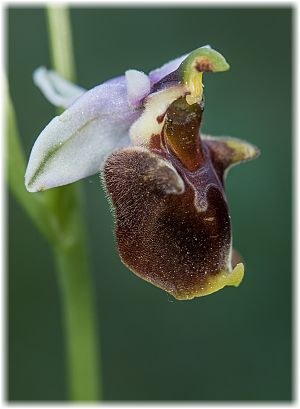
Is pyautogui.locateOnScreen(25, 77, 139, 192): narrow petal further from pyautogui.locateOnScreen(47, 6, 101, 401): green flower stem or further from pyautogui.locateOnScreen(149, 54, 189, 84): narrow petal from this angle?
pyautogui.locateOnScreen(47, 6, 101, 401): green flower stem

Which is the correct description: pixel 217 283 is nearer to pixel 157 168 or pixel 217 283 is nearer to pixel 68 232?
pixel 157 168

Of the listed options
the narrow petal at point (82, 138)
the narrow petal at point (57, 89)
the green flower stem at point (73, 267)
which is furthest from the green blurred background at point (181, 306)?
the narrow petal at point (82, 138)

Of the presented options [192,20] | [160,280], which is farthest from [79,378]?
[192,20]

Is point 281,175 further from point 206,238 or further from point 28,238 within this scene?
point 206,238

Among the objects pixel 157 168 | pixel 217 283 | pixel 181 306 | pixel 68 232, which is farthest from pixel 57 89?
pixel 181 306

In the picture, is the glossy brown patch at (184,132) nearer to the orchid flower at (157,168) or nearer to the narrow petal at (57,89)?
the orchid flower at (157,168)

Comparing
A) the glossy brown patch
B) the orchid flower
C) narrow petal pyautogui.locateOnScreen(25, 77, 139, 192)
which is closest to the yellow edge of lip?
the orchid flower
